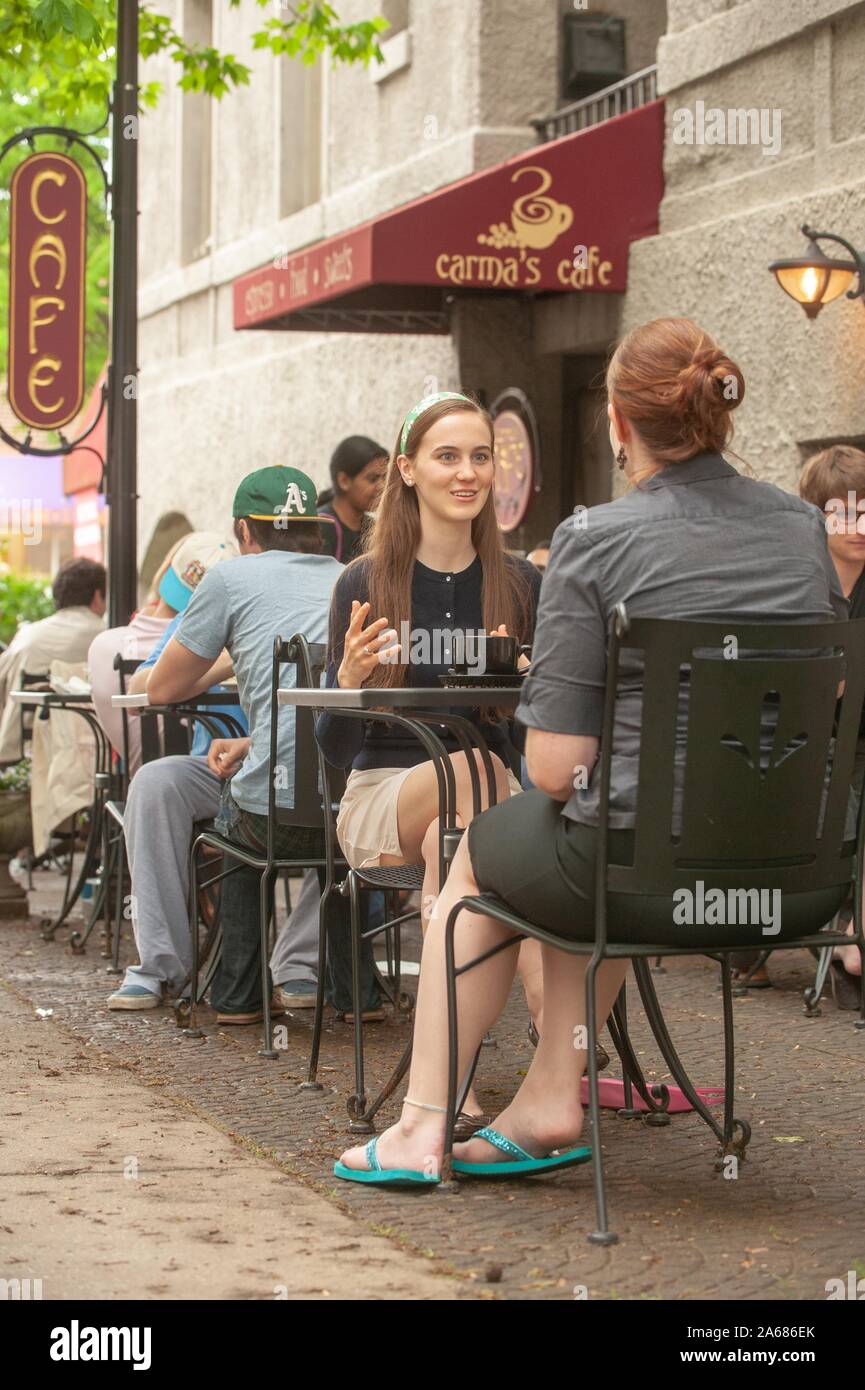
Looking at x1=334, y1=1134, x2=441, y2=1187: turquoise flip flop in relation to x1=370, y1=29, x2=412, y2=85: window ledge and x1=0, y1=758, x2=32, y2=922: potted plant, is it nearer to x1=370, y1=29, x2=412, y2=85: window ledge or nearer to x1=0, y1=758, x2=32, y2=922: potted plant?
x1=0, y1=758, x2=32, y2=922: potted plant

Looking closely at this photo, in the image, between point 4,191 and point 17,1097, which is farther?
point 4,191

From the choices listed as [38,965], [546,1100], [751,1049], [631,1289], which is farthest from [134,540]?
[631,1289]

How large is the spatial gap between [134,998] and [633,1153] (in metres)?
2.40

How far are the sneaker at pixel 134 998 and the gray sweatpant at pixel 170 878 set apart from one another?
0.07ft

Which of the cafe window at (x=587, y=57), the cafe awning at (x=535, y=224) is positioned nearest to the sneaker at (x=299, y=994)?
the cafe awning at (x=535, y=224)

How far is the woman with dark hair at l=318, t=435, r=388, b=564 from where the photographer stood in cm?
875

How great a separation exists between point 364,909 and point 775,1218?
9.21 ft

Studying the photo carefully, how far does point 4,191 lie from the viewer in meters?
31.6

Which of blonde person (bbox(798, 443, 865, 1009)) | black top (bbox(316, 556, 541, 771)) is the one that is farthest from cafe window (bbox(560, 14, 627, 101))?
black top (bbox(316, 556, 541, 771))

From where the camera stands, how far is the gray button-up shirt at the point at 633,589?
3.78 meters

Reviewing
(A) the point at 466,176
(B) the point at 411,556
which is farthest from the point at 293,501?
(A) the point at 466,176

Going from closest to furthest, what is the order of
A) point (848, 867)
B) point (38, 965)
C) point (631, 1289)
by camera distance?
point (631, 1289) → point (848, 867) → point (38, 965)

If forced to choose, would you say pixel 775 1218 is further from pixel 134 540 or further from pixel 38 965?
pixel 134 540

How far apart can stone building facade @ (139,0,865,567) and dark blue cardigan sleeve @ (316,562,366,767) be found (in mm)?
757
